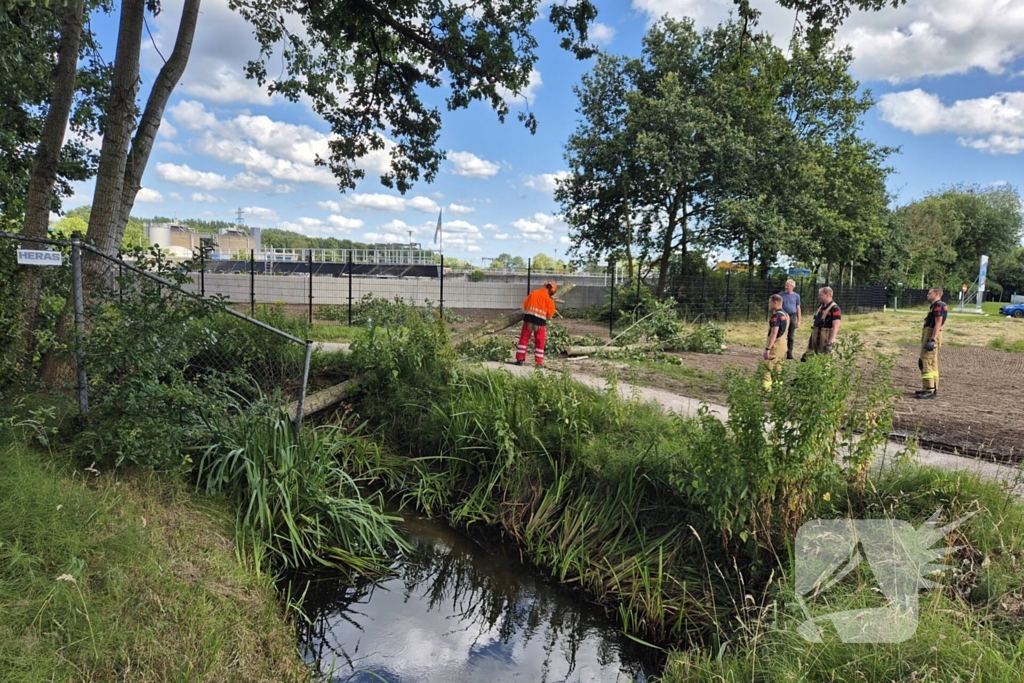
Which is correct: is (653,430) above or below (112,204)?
below

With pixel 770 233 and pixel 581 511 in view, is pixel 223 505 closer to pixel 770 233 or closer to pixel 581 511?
pixel 581 511

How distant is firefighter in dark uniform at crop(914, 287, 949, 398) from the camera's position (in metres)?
8.53

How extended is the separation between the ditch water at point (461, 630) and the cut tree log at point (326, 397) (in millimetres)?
2196

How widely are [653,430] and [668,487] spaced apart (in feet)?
2.63

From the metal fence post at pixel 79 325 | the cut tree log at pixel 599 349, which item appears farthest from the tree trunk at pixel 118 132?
the cut tree log at pixel 599 349

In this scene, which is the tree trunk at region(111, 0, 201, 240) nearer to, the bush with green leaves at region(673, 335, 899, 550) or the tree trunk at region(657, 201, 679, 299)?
the bush with green leaves at region(673, 335, 899, 550)

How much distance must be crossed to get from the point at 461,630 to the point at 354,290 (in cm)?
1756

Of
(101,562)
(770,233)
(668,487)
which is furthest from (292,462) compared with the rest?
(770,233)

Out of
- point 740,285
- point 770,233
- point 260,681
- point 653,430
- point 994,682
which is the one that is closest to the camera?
point 994,682

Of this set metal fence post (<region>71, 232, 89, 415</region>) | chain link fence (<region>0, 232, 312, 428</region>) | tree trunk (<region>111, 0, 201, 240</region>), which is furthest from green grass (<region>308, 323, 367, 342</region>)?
metal fence post (<region>71, 232, 89, 415</region>)

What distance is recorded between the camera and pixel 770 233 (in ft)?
67.0

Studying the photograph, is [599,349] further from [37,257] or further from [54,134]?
[37,257]

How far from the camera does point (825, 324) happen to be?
9.26 metres
